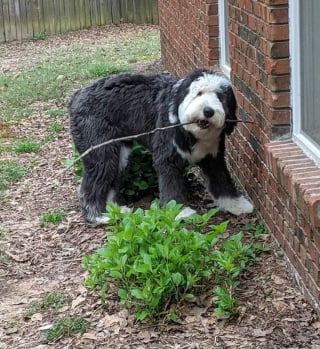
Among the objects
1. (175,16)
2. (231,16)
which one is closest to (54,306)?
(231,16)

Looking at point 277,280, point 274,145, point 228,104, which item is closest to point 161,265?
point 277,280

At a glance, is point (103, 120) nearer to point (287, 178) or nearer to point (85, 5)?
point (287, 178)

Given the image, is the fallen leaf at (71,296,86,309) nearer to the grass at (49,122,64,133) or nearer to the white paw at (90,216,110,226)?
the white paw at (90,216,110,226)

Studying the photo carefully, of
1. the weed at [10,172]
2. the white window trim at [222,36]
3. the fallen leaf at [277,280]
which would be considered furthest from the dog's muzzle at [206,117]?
the weed at [10,172]

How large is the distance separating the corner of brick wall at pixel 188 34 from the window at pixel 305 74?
2698 millimetres

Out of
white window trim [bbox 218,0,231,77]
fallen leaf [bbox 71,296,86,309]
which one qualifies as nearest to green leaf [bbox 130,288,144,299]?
fallen leaf [bbox 71,296,86,309]

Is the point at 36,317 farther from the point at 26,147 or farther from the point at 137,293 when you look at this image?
the point at 26,147

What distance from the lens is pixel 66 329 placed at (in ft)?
15.9

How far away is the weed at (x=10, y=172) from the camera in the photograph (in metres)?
8.45

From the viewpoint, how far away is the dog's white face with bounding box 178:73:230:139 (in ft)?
18.3

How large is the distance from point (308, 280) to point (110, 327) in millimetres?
1197

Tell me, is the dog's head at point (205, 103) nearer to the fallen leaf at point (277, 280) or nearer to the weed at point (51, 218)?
the fallen leaf at point (277, 280)

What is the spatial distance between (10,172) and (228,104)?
3.63 meters

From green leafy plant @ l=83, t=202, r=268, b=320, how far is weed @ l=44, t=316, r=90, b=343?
221 mm
